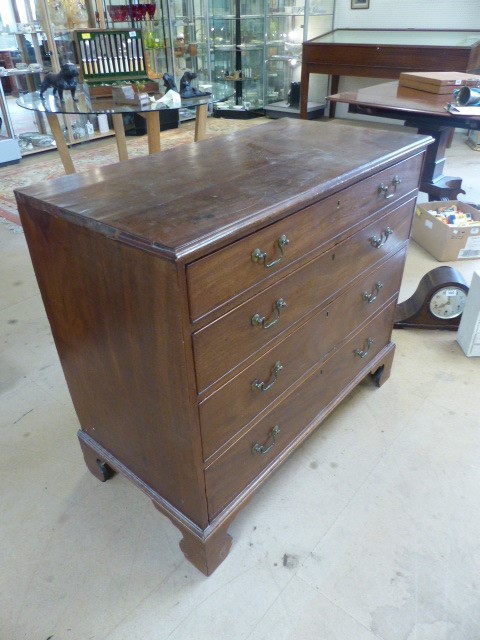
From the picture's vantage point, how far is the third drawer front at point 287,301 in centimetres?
92

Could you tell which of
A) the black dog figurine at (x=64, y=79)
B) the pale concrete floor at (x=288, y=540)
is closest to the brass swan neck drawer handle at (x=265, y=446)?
the pale concrete floor at (x=288, y=540)

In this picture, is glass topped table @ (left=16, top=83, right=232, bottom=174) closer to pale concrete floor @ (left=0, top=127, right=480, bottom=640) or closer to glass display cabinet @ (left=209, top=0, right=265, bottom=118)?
pale concrete floor @ (left=0, top=127, right=480, bottom=640)

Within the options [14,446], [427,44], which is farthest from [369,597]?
[427,44]

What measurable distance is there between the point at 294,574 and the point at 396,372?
3.08ft

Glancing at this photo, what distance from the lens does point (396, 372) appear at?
1.88 metres

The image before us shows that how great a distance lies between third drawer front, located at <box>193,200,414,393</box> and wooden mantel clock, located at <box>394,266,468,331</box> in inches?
24.1

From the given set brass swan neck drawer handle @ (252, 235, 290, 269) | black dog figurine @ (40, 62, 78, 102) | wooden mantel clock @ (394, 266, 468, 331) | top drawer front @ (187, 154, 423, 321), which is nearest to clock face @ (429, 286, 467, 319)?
wooden mantel clock @ (394, 266, 468, 331)

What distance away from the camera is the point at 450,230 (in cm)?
255

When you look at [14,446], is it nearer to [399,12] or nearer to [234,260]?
[234,260]

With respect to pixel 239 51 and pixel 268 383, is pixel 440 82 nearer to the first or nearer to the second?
pixel 268 383

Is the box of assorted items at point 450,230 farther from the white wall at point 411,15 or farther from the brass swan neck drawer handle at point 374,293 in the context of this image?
the white wall at point 411,15

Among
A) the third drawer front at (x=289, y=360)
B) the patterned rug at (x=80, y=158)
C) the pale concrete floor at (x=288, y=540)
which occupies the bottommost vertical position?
the pale concrete floor at (x=288, y=540)

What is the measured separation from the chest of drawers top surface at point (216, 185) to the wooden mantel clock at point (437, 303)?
771 millimetres

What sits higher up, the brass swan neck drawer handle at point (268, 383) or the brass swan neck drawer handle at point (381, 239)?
the brass swan neck drawer handle at point (381, 239)
